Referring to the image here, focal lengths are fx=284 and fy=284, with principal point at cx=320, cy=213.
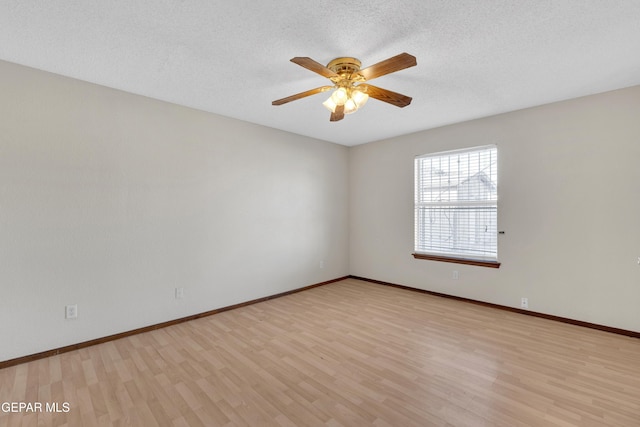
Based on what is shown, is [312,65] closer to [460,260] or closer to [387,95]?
[387,95]

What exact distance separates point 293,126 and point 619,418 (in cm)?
402

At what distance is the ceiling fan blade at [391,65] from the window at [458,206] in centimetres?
242

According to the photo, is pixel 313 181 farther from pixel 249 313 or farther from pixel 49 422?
pixel 49 422

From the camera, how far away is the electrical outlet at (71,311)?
2533 millimetres

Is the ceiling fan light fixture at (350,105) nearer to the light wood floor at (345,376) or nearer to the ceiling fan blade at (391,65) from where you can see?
the ceiling fan blade at (391,65)

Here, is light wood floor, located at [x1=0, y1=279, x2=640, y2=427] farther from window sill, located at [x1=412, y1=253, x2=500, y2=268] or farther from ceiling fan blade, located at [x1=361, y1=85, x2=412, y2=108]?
ceiling fan blade, located at [x1=361, y1=85, x2=412, y2=108]

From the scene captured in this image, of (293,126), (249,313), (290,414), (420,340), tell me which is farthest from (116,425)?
(293,126)

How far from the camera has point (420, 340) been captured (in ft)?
8.98

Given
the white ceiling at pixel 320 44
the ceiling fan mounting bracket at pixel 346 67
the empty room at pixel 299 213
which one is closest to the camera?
the white ceiling at pixel 320 44

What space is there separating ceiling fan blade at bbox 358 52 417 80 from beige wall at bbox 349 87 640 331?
240 cm

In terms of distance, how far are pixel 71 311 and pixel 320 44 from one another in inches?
122

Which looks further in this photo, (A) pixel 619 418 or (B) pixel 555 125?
(B) pixel 555 125

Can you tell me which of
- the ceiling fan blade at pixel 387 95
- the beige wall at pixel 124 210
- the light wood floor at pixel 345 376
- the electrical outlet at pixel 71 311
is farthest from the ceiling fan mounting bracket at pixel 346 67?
the electrical outlet at pixel 71 311

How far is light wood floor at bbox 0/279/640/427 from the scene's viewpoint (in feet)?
5.70
